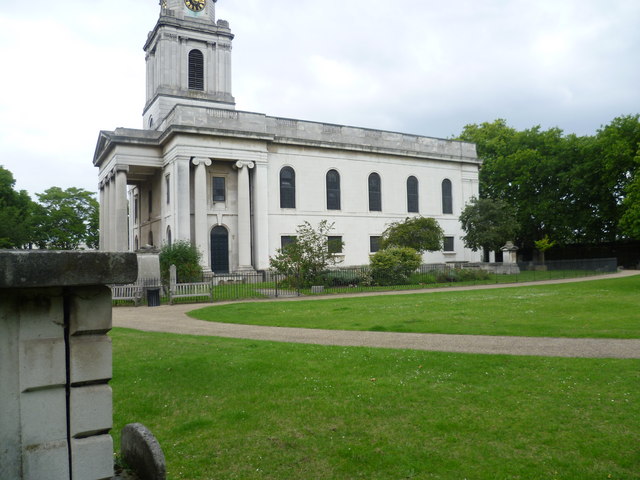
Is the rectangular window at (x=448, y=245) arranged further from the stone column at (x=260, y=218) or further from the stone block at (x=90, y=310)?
the stone block at (x=90, y=310)

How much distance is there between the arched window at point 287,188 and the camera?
3784cm

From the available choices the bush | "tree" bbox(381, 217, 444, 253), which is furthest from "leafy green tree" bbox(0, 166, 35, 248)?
the bush

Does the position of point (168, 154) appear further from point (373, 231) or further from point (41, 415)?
point (41, 415)

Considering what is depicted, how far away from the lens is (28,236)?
5091 centimetres

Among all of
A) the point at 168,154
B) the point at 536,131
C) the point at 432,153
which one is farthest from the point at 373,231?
the point at 536,131

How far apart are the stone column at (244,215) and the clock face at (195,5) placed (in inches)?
637

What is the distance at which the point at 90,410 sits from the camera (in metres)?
3.12

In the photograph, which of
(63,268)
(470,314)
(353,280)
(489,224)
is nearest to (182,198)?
(353,280)

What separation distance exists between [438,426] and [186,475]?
2.52m

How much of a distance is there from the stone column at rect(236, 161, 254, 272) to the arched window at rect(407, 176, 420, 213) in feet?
49.1

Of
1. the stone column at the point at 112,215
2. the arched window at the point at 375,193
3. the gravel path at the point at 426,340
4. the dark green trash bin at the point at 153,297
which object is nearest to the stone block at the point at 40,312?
the gravel path at the point at 426,340

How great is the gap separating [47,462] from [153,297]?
59.0 feet

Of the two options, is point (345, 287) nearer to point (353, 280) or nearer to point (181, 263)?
point (353, 280)

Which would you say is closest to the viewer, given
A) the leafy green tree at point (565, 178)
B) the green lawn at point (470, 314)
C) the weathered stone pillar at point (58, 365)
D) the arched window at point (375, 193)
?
the weathered stone pillar at point (58, 365)
